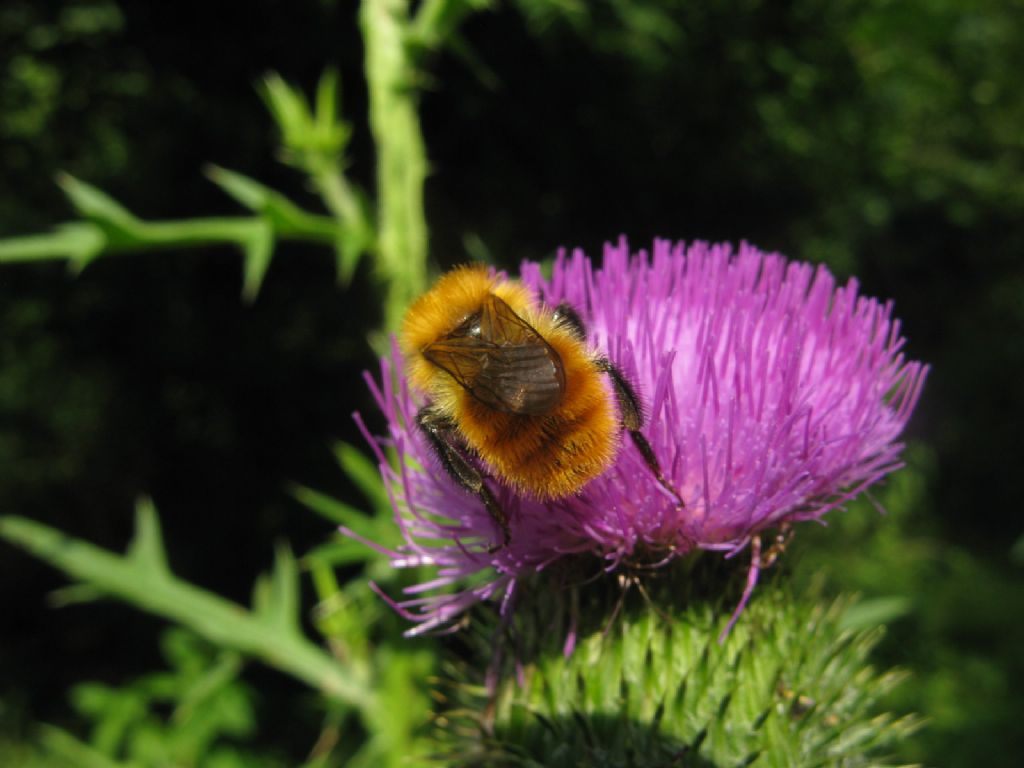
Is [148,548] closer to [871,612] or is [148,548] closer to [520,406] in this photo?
[520,406]

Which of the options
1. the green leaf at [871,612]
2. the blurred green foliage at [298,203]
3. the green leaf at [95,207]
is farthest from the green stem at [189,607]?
the blurred green foliage at [298,203]

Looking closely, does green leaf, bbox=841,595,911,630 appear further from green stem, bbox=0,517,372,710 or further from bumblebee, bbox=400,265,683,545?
green stem, bbox=0,517,372,710

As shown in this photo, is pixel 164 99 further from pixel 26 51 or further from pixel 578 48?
pixel 578 48

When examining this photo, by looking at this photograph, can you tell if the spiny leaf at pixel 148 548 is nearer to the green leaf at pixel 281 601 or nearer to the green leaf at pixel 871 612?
the green leaf at pixel 281 601

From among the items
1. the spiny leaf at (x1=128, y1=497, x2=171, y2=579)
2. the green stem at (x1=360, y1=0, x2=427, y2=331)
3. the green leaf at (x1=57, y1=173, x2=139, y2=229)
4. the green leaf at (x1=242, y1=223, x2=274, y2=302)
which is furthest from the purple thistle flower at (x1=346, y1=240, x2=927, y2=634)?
the spiny leaf at (x1=128, y1=497, x2=171, y2=579)

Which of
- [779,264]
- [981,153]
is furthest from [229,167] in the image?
[981,153]

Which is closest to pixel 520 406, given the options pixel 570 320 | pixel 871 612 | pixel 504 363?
pixel 504 363

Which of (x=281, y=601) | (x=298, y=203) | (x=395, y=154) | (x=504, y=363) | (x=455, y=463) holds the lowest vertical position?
(x=281, y=601)
